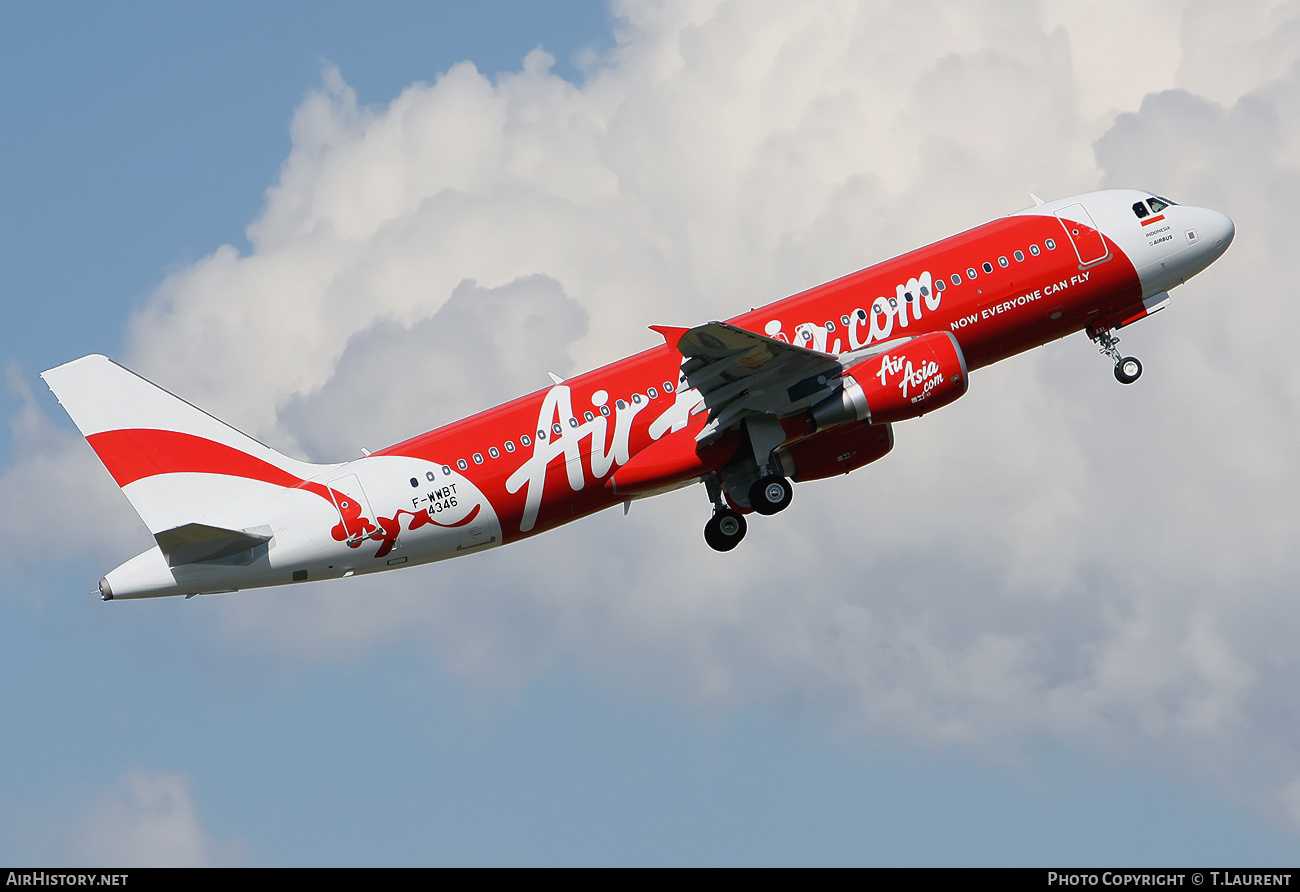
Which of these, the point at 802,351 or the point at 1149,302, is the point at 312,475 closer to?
the point at 802,351

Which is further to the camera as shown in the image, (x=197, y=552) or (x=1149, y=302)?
(x=1149, y=302)

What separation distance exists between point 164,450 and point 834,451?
22.2m

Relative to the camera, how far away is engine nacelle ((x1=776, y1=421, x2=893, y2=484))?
53.5 meters

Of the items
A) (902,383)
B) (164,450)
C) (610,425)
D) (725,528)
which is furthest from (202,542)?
(902,383)

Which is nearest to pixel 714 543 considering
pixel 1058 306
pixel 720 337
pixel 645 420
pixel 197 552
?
pixel 645 420

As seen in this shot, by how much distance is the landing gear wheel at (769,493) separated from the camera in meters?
51.3

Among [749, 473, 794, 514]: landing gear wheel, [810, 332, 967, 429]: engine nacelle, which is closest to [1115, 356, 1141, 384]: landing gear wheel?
[810, 332, 967, 429]: engine nacelle

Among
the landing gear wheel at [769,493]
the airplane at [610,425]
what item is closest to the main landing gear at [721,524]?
the landing gear wheel at [769,493]

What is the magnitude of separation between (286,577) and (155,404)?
284 inches

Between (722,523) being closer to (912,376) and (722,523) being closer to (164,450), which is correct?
(912,376)

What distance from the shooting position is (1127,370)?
175 ft

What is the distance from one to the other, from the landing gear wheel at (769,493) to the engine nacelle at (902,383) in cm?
300

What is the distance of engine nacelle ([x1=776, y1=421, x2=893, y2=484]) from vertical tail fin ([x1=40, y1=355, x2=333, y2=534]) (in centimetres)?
1585

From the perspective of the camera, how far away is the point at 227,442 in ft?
164
